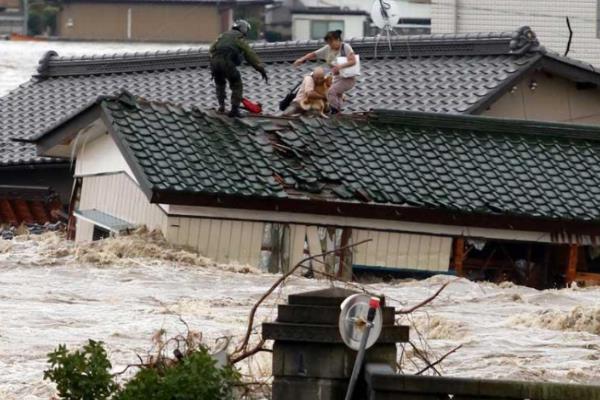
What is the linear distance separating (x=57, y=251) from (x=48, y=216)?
311 inches

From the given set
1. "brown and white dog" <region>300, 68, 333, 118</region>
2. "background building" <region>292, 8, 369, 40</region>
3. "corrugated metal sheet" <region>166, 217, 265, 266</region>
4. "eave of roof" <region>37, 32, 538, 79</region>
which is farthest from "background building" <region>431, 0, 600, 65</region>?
"corrugated metal sheet" <region>166, 217, 265, 266</region>

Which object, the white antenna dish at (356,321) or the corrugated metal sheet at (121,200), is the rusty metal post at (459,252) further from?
the white antenna dish at (356,321)

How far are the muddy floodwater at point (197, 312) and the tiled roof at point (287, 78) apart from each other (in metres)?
5.57

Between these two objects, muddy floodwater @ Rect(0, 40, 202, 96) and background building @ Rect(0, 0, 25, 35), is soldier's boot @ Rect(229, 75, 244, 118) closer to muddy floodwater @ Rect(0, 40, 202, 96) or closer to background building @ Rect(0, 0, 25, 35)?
muddy floodwater @ Rect(0, 40, 202, 96)

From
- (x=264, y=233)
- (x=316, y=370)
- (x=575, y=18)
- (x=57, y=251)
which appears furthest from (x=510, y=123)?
(x=575, y=18)

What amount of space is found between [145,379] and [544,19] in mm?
35985

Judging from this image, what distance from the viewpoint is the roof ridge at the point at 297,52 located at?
2706 cm

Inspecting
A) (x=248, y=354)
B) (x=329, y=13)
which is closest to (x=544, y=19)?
(x=329, y=13)

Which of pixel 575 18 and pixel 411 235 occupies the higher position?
pixel 575 18

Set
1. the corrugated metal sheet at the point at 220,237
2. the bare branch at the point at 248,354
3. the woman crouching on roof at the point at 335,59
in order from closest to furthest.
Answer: the bare branch at the point at 248,354 → the corrugated metal sheet at the point at 220,237 → the woman crouching on roof at the point at 335,59

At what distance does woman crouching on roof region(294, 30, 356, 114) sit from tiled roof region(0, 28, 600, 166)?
6.33ft

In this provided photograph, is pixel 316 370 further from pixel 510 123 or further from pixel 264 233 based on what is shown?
pixel 510 123

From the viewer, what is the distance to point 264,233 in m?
22.0

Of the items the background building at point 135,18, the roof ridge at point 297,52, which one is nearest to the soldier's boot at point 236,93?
the roof ridge at point 297,52
